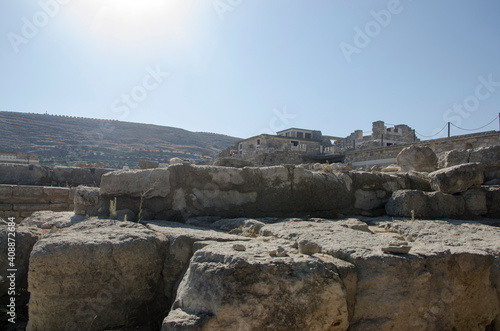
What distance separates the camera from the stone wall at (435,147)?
1741cm

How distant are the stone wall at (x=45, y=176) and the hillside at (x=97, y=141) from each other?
91.4 feet

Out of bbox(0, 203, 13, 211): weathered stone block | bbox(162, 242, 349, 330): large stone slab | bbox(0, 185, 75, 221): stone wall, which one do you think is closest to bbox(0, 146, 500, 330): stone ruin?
bbox(162, 242, 349, 330): large stone slab

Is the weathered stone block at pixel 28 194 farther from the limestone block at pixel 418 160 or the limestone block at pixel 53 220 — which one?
the limestone block at pixel 418 160

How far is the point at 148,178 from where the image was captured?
3.65 metres

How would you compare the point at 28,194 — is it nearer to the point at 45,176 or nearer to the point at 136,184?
the point at 45,176

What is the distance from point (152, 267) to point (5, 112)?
71674mm

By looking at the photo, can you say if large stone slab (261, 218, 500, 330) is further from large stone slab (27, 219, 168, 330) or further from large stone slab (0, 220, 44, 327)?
large stone slab (0, 220, 44, 327)

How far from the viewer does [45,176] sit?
30.6ft

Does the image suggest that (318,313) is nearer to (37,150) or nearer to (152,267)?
(152,267)

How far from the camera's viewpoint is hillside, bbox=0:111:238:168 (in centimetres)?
4272

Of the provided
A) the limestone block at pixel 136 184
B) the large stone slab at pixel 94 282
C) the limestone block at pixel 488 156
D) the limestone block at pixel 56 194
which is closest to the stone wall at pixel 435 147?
the limestone block at pixel 488 156

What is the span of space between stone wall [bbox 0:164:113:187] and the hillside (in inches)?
1097

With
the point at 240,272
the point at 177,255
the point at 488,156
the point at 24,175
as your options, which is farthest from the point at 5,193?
the point at 488,156

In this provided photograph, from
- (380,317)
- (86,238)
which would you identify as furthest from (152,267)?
(380,317)
